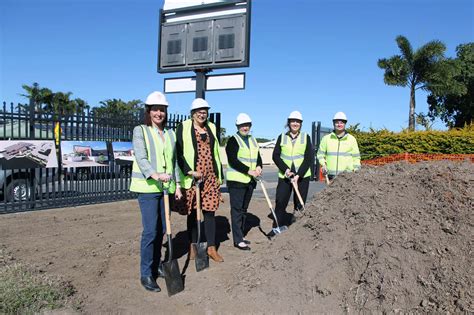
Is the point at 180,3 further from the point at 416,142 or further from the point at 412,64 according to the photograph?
the point at 412,64

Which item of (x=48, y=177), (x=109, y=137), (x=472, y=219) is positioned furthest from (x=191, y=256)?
(x=109, y=137)

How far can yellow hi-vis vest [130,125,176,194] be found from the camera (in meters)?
4.25

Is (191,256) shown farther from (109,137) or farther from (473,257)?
(109,137)

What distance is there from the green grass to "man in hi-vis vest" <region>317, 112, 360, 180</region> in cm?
391

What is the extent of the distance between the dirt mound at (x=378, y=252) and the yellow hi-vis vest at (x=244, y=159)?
1289 mm

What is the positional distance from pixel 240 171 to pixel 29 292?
2.86 metres

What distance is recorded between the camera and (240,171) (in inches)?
223

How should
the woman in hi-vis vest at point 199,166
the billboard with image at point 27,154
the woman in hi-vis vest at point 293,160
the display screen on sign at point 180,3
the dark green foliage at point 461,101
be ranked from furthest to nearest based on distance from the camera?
the dark green foliage at point 461,101
the display screen on sign at point 180,3
the billboard with image at point 27,154
the woman in hi-vis vest at point 293,160
the woman in hi-vis vest at point 199,166

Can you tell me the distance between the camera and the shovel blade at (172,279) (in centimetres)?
416

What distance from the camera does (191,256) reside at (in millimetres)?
5312

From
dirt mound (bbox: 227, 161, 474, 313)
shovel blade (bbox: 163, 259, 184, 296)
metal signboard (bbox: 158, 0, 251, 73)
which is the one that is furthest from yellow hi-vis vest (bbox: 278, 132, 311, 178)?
metal signboard (bbox: 158, 0, 251, 73)

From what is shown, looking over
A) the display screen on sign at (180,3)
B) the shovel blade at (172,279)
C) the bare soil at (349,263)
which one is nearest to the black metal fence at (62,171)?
the display screen on sign at (180,3)

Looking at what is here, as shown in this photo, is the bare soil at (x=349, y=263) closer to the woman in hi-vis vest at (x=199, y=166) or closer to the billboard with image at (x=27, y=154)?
the woman in hi-vis vest at (x=199, y=166)

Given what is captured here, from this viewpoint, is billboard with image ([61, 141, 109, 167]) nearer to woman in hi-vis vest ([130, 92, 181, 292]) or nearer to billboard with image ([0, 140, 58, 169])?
billboard with image ([0, 140, 58, 169])
